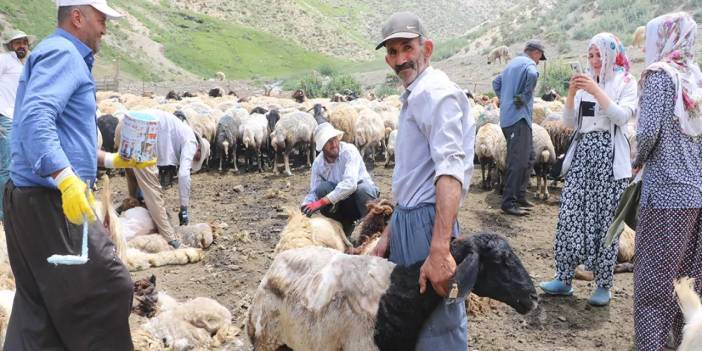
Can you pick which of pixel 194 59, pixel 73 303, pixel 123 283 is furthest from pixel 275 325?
pixel 194 59

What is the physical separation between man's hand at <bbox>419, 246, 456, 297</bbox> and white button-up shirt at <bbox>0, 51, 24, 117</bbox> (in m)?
5.37

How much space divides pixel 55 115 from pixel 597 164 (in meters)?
3.84

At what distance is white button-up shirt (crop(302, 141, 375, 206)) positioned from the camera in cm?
555

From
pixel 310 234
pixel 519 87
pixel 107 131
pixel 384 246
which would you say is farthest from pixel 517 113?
pixel 107 131

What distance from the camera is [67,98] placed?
247 centimetres

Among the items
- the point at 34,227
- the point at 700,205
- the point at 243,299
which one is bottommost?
the point at 243,299

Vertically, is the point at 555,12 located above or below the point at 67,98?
above

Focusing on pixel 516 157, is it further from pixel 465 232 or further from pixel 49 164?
pixel 49 164

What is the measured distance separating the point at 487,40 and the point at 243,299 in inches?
1618

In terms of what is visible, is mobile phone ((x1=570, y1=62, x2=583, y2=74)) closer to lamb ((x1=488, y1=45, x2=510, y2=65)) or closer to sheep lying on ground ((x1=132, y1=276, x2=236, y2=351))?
sheep lying on ground ((x1=132, y1=276, x2=236, y2=351))

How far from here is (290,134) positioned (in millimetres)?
11484

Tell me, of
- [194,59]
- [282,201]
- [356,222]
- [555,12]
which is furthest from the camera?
[194,59]

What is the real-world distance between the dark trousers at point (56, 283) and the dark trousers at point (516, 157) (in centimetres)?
616

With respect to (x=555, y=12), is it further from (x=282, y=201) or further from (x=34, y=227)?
(x=34, y=227)
